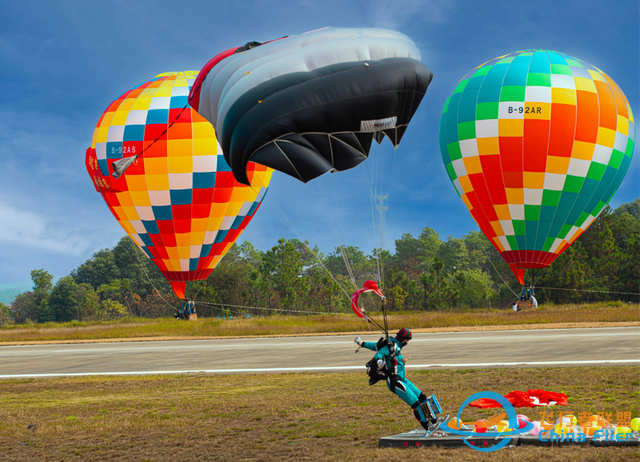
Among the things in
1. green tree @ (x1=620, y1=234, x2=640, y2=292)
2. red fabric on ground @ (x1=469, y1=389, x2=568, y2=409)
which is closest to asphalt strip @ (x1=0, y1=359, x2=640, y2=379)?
red fabric on ground @ (x1=469, y1=389, x2=568, y2=409)

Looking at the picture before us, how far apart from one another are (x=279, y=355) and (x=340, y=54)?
1408 cm

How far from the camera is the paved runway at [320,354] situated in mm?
16969

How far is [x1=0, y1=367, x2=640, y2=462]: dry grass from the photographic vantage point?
27.0 ft

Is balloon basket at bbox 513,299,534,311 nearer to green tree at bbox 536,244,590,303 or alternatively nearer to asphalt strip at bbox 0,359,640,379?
asphalt strip at bbox 0,359,640,379

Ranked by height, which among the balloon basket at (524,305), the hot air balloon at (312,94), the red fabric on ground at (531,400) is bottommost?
the red fabric on ground at (531,400)

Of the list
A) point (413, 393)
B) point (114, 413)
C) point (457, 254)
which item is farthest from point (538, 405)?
point (457, 254)

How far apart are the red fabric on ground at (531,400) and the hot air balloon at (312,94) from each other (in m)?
5.92

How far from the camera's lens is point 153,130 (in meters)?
30.3

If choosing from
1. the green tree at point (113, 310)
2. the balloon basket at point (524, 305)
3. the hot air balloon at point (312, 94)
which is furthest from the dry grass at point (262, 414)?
the green tree at point (113, 310)

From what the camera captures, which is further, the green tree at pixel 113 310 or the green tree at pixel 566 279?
the green tree at pixel 113 310

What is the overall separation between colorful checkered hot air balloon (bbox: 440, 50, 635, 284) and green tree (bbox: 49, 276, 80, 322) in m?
82.6

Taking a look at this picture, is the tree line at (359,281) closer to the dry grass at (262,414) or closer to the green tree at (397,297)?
the green tree at (397,297)

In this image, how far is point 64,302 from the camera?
9531 cm

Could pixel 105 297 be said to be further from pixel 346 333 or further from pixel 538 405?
pixel 538 405
